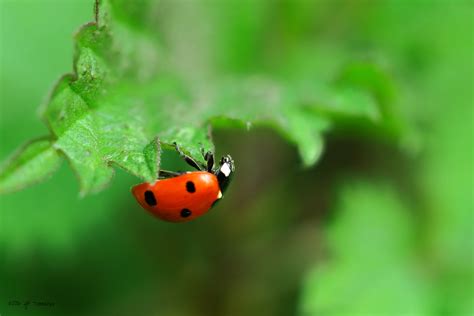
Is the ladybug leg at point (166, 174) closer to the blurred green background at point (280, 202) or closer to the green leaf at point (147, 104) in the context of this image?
the green leaf at point (147, 104)

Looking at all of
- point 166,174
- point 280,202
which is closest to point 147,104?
point 166,174

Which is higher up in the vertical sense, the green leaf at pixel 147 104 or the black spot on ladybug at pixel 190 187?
the green leaf at pixel 147 104

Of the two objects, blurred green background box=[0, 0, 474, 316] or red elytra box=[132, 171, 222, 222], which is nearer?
red elytra box=[132, 171, 222, 222]

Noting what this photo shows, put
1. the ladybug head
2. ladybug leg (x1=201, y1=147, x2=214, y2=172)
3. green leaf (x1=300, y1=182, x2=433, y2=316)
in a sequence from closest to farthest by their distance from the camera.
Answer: ladybug leg (x1=201, y1=147, x2=214, y2=172)
the ladybug head
green leaf (x1=300, y1=182, x2=433, y2=316)

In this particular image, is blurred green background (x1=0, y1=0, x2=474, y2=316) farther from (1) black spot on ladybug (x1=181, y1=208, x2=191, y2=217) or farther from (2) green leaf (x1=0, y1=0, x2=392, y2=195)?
(1) black spot on ladybug (x1=181, y1=208, x2=191, y2=217)

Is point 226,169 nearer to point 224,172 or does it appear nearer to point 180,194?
point 224,172

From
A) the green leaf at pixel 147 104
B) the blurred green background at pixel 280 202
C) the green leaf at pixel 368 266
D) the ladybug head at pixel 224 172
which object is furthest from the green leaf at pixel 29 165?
the green leaf at pixel 368 266

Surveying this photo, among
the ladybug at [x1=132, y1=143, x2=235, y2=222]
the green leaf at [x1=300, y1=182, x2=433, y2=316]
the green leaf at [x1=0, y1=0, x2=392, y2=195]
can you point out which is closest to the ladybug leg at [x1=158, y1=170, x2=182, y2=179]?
the ladybug at [x1=132, y1=143, x2=235, y2=222]

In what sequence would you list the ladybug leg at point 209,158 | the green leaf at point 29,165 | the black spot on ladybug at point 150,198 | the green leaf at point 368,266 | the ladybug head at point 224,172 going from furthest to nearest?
the green leaf at point 368,266
the ladybug head at point 224,172
the black spot on ladybug at point 150,198
the ladybug leg at point 209,158
the green leaf at point 29,165
